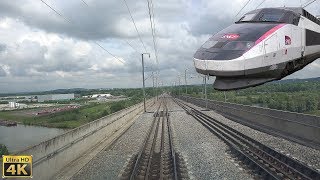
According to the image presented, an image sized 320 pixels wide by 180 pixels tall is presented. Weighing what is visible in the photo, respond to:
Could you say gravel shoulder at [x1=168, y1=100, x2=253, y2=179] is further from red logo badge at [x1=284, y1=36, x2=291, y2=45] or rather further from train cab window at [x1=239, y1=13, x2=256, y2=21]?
train cab window at [x1=239, y1=13, x2=256, y2=21]

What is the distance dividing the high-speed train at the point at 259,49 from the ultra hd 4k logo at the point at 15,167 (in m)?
6.44

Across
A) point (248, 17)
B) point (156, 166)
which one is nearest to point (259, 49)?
point (248, 17)

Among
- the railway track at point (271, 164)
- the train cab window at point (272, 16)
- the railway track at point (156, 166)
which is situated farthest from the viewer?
the railway track at point (156, 166)

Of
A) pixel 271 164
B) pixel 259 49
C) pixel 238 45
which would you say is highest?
pixel 238 45

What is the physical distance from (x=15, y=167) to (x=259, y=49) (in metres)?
8.51

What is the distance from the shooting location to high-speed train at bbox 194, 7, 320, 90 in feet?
42.7

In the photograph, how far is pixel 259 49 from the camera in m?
13.1

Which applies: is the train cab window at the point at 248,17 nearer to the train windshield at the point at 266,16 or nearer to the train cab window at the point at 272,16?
the train windshield at the point at 266,16

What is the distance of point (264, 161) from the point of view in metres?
17.9

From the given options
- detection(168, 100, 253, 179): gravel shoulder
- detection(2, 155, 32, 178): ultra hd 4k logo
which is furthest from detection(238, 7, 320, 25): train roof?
detection(2, 155, 32, 178): ultra hd 4k logo

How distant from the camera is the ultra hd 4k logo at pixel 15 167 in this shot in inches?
456

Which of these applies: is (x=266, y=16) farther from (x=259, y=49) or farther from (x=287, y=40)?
(x=259, y=49)

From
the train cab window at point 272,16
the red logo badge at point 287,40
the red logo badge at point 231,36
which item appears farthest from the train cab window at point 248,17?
the red logo badge at point 231,36

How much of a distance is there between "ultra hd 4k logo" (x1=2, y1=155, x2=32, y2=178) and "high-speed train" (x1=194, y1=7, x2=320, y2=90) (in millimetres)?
6437
